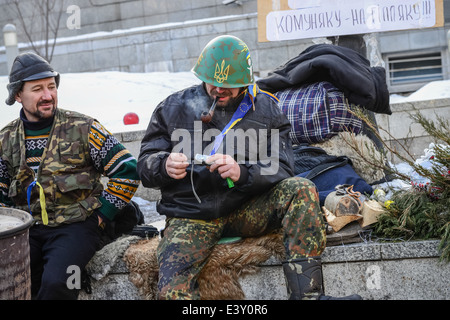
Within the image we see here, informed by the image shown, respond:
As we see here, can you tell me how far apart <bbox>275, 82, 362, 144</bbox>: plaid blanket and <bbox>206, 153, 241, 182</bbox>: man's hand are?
157 cm

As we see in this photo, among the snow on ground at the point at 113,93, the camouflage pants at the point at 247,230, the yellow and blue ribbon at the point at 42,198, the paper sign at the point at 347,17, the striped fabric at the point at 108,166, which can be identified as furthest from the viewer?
the snow on ground at the point at 113,93

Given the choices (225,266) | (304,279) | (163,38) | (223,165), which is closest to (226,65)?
(223,165)

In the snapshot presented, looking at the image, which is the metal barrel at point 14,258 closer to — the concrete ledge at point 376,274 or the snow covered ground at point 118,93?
the concrete ledge at point 376,274

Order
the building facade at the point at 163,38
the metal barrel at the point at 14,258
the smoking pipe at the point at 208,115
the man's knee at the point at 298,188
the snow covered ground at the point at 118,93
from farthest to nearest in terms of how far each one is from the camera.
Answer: the building facade at the point at 163,38, the snow covered ground at the point at 118,93, the smoking pipe at the point at 208,115, the man's knee at the point at 298,188, the metal barrel at the point at 14,258

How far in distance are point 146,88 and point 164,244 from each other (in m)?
8.75

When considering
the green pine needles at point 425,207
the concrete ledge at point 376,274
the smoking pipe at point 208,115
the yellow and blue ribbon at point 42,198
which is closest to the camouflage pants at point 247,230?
the concrete ledge at point 376,274

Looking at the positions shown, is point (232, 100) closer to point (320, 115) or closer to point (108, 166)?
point (108, 166)

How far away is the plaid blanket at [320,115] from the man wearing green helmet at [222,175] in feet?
3.53

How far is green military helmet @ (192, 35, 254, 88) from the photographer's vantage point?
3.71 meters

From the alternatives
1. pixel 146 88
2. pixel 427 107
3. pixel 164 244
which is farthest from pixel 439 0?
pixel 146 88

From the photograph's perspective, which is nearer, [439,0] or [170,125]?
[170,125]

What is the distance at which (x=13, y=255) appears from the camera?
3.13 meters

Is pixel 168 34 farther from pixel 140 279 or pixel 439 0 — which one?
pixel 140 279

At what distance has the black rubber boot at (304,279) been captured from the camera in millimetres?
3320
